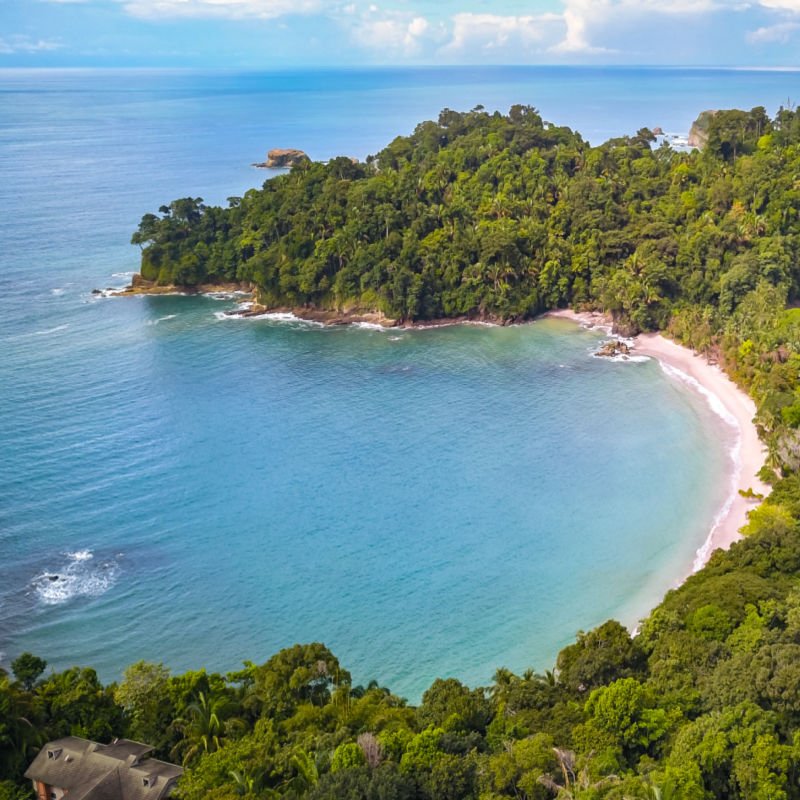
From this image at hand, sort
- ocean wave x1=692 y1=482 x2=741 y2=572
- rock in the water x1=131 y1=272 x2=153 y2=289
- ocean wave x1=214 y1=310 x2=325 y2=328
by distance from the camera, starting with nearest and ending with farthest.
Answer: ocean wave x1=692 y1=482 x2=741 y2=572, ocean wave x1=214 y1=310 x2=325 y2=328, rock in the water x1=131 y1=272 x2=153 y2=289

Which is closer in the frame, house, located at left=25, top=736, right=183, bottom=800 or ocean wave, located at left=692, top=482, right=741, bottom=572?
house, located at left=25, top=736, right=183, bottom=800

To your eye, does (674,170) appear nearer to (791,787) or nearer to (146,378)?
(146,378)

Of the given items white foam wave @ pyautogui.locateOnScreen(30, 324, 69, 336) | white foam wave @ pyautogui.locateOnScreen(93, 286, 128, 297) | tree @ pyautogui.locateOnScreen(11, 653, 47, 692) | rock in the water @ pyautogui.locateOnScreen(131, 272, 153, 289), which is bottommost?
tree @ pyautogui.locateOnScreen(11, 653, 47, 692)

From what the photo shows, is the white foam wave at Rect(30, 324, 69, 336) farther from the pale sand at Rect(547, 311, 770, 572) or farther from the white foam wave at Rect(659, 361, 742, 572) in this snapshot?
the white foam wave at Rect(659, 361, 742, 572)

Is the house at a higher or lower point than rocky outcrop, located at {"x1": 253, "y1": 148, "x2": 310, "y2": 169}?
lower

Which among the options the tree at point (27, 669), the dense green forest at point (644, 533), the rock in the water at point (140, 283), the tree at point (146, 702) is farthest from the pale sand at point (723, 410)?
the rock in the water at point (140, 283)

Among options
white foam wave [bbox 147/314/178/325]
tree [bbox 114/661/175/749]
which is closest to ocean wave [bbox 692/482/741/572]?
tree [bbox 114/661/175/749]

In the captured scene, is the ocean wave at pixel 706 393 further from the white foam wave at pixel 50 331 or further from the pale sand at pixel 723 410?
the white foam wave at pixel 50 331

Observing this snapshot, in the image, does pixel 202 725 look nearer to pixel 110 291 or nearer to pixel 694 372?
pixel 694 372
